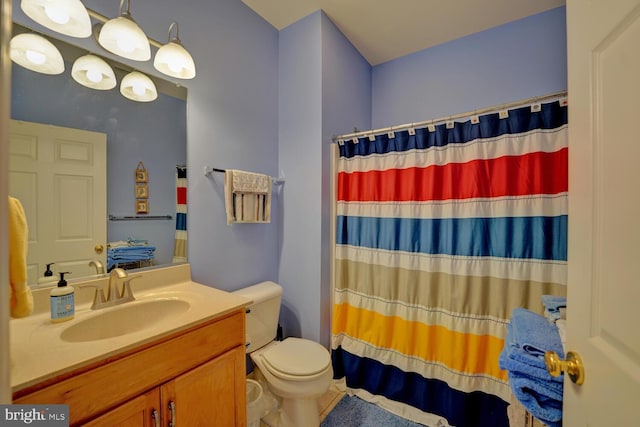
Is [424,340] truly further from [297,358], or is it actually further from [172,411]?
[172,411]

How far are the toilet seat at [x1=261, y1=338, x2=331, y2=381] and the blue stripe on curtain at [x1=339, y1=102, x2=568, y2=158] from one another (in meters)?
1.31

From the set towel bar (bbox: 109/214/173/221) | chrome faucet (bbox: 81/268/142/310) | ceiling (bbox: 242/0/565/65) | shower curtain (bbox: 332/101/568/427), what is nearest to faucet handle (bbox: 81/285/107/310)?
chrome faucet (bbox: 81/268/142/310)

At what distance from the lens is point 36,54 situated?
37.8 inches

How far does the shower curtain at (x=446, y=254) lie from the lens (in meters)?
1.25

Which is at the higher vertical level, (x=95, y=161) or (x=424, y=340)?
(x=95, y=161)

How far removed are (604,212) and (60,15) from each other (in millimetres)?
1728

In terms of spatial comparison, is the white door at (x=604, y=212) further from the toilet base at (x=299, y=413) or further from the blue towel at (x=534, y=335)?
the toilet base at (x=299, y=413)

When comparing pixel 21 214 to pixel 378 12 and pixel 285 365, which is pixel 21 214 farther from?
pixel 378 12

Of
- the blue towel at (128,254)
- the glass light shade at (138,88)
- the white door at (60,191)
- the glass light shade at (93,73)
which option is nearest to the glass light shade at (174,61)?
the glass light shade at (138,88)

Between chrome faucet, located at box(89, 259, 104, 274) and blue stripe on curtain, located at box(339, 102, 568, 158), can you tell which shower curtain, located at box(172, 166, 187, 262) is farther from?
blue stripe on curtain, located at box(339, 102, 568, 158)

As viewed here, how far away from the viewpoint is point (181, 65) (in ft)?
4.06

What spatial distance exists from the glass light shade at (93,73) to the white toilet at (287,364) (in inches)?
49.9

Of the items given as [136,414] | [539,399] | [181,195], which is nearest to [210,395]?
[136,414]

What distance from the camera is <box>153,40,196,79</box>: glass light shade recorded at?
121 cm
